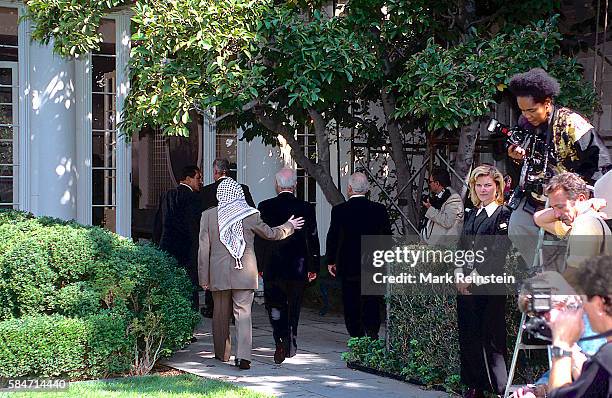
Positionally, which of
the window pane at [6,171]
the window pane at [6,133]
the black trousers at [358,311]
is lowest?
the black trousers at [358,311]

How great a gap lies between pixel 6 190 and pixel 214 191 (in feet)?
11.2

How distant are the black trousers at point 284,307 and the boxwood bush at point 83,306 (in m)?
0.87

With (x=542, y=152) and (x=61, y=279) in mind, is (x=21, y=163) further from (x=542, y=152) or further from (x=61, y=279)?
(x=542, y=152)

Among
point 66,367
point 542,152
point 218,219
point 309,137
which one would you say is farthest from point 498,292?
point 309,137

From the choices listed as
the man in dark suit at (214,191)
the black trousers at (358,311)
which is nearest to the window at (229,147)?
the man in dark suit at (214,191)

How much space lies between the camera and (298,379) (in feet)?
28.1

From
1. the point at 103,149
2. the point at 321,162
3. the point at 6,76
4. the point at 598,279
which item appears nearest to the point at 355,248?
the point at 321,162

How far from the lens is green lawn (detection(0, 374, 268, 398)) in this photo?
7.54 metres

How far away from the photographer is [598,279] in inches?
149

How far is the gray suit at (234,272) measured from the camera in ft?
29.6

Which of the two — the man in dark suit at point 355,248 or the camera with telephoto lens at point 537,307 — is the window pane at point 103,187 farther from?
the camera with telephoto lens at point 537,307

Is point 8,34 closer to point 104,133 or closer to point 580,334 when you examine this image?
point 104,133

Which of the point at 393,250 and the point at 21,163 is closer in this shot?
the point at 393,250

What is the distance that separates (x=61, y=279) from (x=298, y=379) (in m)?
2.29
